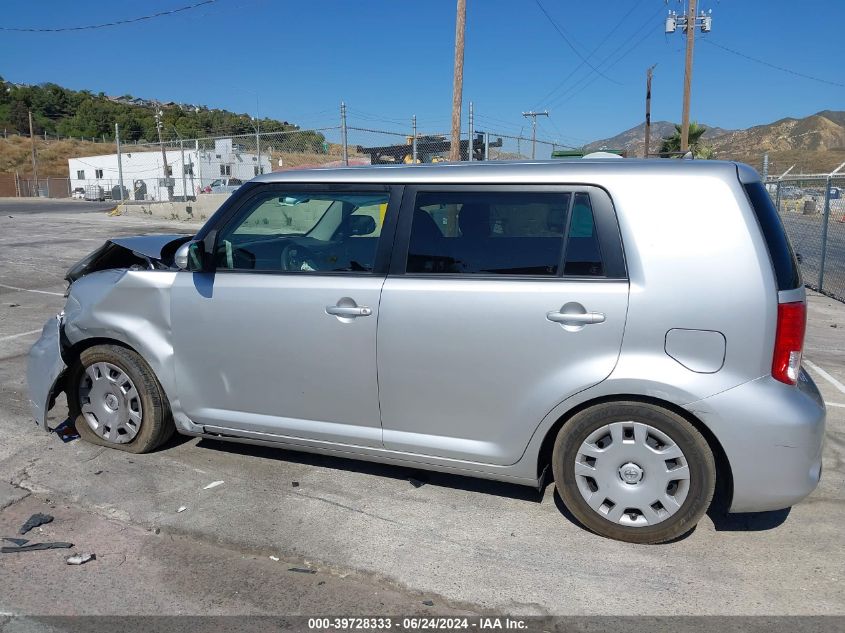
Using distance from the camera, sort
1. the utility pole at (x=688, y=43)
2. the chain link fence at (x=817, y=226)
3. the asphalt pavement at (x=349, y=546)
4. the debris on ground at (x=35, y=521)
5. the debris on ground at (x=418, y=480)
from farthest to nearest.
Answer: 1. the utility pole at (x=688, y=43)
2. the chain link fence at (x=817, y=226)
3. the debris on ground at (x=418, y=480)
4. the debris on ground at (x=35, y=521)
5. the asphalt pavement at (x=349, y=546)

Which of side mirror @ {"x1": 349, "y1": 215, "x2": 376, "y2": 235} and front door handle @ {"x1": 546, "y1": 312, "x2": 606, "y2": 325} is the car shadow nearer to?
front door handle @ {"x1": 546, "y1": 312, "x2": 606, "y2": 325}

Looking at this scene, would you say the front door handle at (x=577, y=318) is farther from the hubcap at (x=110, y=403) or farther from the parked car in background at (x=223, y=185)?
the parked car in background at (x=223, y=185)

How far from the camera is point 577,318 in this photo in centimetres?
325

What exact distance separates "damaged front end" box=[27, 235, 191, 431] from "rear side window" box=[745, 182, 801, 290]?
321 centimetres

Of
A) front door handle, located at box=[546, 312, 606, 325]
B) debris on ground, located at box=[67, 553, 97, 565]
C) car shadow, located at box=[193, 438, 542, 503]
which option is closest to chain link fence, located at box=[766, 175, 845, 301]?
car shadow, located at box=[193, 438, 542, 503]

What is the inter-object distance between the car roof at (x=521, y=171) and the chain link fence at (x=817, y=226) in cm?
896

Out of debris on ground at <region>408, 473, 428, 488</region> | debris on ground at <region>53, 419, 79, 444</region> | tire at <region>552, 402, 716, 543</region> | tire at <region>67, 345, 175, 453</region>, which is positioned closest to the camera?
tire at <region>552, 402, 716, 543</region>

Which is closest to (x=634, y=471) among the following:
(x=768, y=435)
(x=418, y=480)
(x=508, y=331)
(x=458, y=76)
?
(x=768, y=435)

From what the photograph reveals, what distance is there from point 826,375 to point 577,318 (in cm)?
434

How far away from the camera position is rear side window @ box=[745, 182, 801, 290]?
3127 millimetres

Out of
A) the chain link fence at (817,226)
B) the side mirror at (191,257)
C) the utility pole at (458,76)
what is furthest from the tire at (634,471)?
the utility pole at (458,76)

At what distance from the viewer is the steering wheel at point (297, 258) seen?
391 centimetres

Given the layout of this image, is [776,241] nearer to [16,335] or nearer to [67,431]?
[67,431]

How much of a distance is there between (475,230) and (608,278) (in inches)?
28.3
